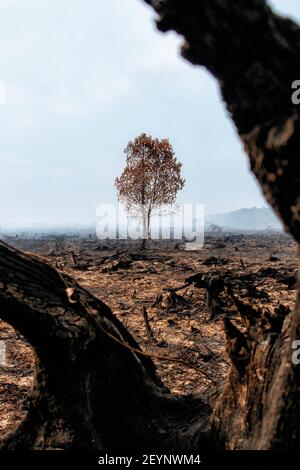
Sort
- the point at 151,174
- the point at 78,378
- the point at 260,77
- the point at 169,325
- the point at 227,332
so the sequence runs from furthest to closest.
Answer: the point at 151,174, the point at 169,325, the point at 78,378, the point at 227,332, the point at 260,77

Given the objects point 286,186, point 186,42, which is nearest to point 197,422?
point 286,186

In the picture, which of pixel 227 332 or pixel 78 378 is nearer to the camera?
pixel 227 332

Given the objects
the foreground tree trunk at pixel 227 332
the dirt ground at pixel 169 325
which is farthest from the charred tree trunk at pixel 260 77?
the dirt ground at pixel 169 325

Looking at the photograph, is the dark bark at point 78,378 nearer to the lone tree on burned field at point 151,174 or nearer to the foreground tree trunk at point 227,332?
the foreground tree trunk at point 227,332

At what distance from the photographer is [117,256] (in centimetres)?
2419

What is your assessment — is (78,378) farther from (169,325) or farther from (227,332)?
(169,325)

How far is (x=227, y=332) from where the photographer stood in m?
2.93

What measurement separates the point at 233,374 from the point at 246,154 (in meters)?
1.81

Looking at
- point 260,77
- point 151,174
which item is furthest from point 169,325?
point 151,174

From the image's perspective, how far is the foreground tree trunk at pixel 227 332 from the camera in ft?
5.76

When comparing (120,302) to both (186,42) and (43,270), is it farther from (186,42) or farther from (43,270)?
(186,42)

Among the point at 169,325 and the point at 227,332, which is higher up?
the point at 227,332

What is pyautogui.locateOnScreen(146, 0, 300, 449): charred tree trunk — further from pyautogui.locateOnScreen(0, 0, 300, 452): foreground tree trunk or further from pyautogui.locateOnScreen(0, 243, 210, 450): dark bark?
pyautogui.locateOnScreen(0, 243, 210, 450): dark bark

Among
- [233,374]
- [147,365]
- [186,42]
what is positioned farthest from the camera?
[147,365]
